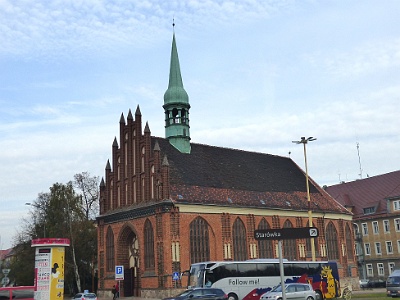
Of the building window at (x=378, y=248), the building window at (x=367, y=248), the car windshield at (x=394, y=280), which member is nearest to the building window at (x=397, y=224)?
the building window at (x=378, y=248)

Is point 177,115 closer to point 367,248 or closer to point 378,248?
point 378,248

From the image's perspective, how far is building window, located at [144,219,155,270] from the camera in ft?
159

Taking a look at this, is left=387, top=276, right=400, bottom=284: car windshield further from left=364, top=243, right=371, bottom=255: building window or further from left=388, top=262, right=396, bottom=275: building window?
left=364, top=243, right=371, bottom=255: building window

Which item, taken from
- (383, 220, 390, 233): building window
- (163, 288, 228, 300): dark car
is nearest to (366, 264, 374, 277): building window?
(383, 220, 390, 233): building window

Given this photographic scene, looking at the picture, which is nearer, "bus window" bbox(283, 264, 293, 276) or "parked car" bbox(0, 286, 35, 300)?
"parked car" bbox(0, 286, 35, 300)

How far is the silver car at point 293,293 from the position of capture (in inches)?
1247

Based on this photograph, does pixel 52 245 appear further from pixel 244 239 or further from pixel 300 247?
pixel 300 247

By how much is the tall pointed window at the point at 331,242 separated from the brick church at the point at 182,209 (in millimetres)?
119

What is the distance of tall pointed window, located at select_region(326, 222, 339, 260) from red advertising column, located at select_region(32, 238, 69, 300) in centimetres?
3905

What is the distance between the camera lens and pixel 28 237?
70312mm

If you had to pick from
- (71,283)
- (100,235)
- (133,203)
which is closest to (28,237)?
(71,283)

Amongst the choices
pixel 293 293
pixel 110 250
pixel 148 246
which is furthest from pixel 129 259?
pixel 293 293

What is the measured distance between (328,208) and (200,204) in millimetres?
20579

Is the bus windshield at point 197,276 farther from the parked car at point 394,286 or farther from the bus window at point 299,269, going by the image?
the parked car at point 394,286
